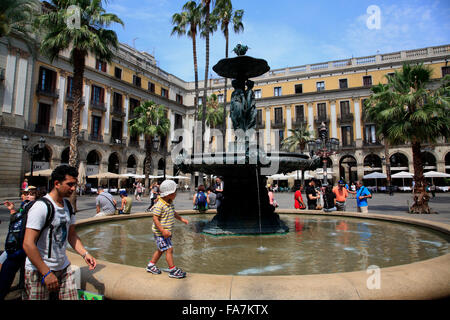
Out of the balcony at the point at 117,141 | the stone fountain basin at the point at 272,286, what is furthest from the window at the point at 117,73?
the stone fountain basin at the point at 272,286

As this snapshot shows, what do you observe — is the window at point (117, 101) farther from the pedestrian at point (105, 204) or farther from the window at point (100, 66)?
the pedestrian at point (105, 204)

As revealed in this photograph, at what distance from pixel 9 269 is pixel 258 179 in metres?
4.50

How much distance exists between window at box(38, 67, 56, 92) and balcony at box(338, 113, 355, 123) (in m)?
34.5

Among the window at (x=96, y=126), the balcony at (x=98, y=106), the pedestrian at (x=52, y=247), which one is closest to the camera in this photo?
the pedestrian at (x=52, y=247)

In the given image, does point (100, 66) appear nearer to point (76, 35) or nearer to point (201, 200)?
point (76, 35)

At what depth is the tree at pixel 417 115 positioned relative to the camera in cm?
1180

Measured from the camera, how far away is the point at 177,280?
2.12m

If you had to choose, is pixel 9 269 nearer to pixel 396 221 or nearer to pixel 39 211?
pixel 39 211

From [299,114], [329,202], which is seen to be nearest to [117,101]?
[299,114]

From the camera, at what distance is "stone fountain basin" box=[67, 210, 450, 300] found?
1958mm

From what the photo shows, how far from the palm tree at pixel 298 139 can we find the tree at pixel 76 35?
1042 inches

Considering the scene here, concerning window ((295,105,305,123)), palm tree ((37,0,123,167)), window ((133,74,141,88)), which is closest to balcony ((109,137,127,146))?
window ((133,74,141,88))

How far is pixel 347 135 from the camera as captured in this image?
3681 centimetres
